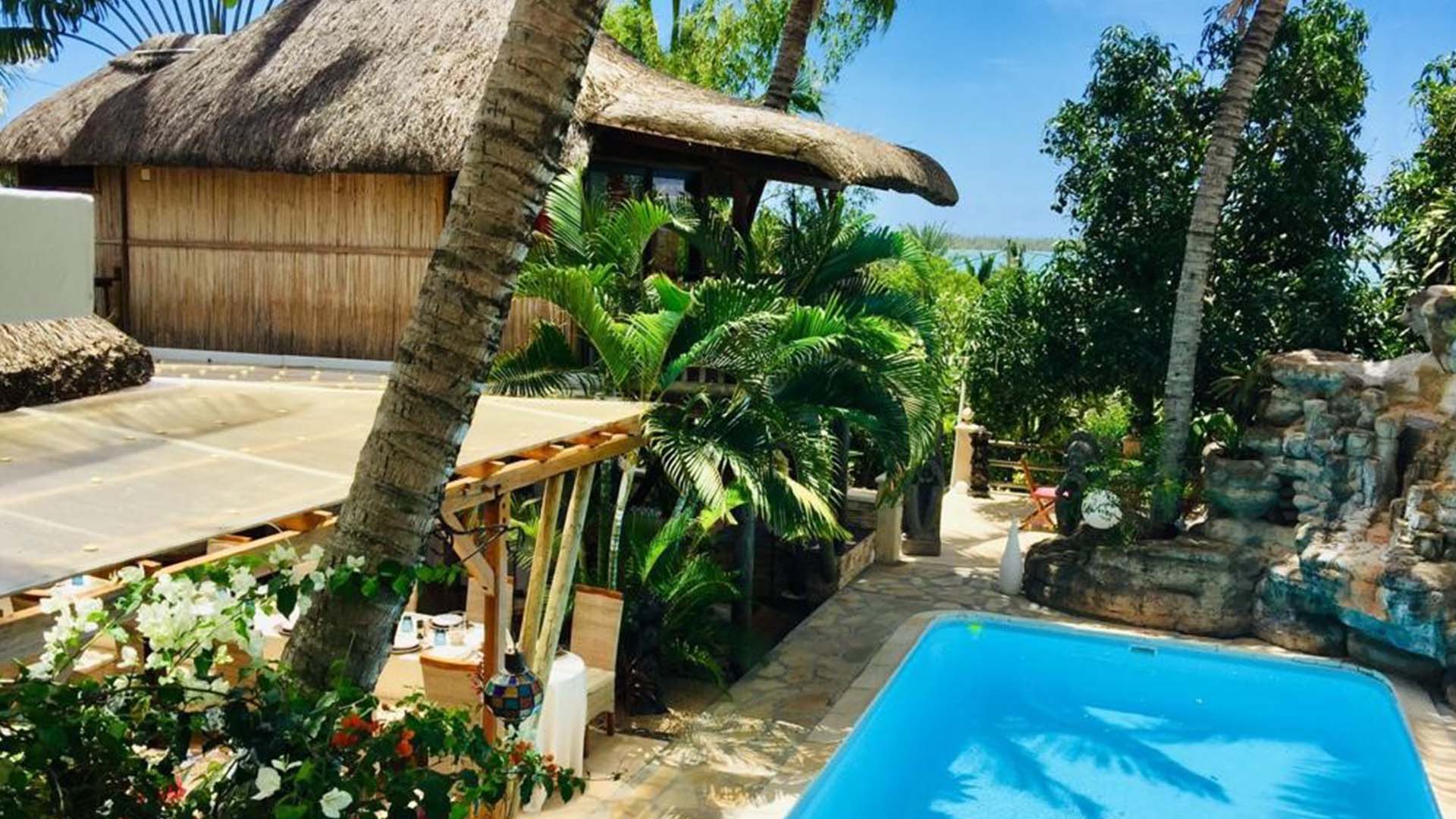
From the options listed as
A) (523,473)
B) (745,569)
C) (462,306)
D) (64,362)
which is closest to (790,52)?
(745,569)

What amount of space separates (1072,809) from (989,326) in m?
8.35

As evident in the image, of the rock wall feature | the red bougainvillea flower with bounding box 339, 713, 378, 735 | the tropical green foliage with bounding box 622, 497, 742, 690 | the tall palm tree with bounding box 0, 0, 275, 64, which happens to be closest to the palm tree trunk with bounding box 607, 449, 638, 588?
the tropical green foliage with bounding box 622, 497, 742, 690

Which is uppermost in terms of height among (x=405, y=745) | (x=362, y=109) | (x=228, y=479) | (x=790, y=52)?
(x=790, y=52)

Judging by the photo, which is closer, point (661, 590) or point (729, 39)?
point (661, 590)

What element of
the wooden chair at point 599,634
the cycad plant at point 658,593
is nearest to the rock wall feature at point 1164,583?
the cycad plant at point 658,593

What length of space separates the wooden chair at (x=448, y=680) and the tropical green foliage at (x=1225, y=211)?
30.6 feet

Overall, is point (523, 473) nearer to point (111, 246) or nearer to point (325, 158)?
point (325, 158)

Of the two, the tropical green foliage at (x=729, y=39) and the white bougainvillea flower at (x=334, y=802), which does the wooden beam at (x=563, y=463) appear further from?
the tropical green foliage at (x=729, y=39)

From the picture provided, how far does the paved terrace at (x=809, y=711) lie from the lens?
831 centimetres

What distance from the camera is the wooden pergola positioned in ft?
14.0

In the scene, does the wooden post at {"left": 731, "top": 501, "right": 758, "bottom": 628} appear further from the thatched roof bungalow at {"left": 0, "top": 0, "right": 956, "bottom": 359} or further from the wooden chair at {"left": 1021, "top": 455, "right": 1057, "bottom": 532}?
the wooden chair at {"left": 1021, "top": 455, "right": 1057, "bottom": 532}

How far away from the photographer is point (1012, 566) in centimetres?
1342

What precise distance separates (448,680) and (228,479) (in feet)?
11.2

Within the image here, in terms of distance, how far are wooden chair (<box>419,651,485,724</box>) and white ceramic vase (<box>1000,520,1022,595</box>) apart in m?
6.75
